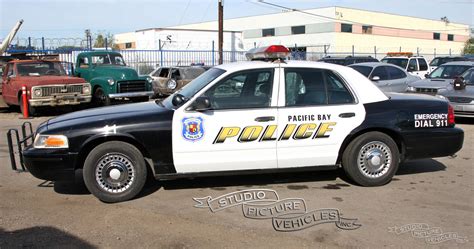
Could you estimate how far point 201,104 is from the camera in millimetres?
5254

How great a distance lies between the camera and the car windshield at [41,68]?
1398 centimetres

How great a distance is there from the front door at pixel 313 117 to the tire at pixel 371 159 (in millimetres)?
199

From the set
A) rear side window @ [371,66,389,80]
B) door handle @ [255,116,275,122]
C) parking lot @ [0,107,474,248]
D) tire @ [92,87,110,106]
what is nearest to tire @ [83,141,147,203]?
parking lot @ [0,107,474,248]

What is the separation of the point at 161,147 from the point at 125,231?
1.15 metres

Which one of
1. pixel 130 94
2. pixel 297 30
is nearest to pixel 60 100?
pixel 130 94

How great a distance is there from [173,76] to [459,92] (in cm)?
1076

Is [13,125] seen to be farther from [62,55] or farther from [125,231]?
[62,55]

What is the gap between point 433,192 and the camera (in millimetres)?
5695

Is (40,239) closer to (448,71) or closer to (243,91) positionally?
(243,91)

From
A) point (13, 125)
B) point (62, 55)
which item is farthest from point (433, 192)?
point (62, 55)

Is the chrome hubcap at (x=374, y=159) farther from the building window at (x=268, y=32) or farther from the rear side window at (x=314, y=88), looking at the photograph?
the building window at (x=268, y=32)

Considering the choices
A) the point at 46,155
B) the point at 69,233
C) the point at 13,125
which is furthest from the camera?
the point at 13,125

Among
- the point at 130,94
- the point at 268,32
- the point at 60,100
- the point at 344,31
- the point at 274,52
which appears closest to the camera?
the point at 274,52

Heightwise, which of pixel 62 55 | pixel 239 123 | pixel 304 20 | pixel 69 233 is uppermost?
pixel 304 20
